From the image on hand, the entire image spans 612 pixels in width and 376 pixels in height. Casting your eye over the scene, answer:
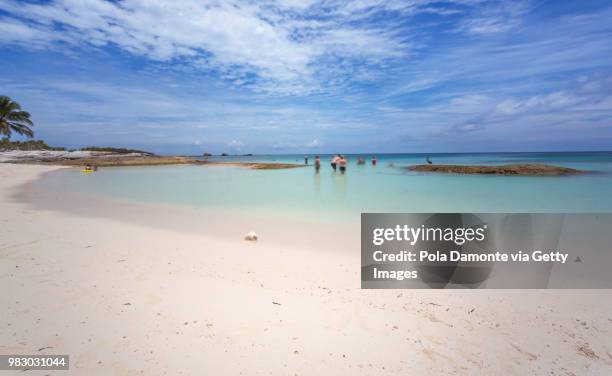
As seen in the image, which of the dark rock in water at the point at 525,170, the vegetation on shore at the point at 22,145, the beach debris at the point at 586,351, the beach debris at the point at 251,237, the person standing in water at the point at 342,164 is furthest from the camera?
the vegetation on shore at the point at 22,145

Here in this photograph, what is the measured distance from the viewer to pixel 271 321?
3.78 meters

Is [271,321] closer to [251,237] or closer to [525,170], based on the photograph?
[251,237]

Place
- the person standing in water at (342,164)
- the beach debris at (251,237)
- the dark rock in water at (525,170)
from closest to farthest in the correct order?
the beach debris at (251,237) < the dark rock in water at (525,170) < the person standing in water at (342,164)

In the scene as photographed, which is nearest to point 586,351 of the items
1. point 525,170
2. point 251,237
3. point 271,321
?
point 271,321

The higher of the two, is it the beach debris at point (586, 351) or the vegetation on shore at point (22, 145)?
the vegetation on shore at point (22, 145)

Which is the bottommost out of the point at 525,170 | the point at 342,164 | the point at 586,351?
the point at 586,351

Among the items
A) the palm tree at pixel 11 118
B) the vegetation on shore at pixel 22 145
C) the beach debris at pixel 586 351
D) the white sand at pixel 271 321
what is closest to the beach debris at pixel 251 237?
the white sand at pixel 271 321

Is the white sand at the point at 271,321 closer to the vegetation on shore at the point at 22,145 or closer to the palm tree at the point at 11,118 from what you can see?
the palm tree at the point at 11,118

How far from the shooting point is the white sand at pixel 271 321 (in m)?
3.11

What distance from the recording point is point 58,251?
19.8ft

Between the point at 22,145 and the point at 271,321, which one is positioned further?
the point at 22,145

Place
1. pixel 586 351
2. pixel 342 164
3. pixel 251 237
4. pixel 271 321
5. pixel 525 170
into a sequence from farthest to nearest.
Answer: pixel 342 164 → pixel 525 170 → pixel 251 237 → pixel 271 321 → pixel 586 351

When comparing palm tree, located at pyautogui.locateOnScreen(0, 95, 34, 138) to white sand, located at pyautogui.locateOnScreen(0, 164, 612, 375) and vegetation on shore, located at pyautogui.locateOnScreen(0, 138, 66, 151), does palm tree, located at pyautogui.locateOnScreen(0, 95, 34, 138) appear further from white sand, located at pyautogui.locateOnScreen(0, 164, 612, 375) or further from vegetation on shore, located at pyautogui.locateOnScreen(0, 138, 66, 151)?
white sand, located at pyautogui.locateOnScreen(0, 164, 612, 375)

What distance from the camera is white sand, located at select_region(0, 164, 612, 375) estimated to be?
3.11 m
